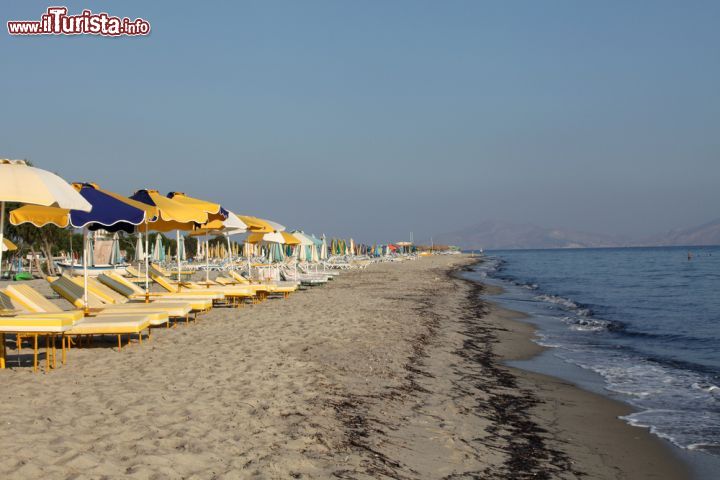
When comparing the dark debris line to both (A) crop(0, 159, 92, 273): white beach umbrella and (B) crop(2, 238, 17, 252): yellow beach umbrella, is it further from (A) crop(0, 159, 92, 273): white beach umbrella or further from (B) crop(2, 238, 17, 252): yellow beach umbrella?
(B) crop(2, 238, 17, 252): yellow beach umbrella

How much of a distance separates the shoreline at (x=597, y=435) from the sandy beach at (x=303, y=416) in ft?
0.07

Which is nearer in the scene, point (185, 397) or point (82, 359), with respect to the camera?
point (185, 397)

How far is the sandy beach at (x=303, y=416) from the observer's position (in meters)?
4.36

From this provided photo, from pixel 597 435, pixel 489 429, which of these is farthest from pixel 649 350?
pixel 489 429

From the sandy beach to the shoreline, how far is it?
0.02m

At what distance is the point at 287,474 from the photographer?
4.15 m

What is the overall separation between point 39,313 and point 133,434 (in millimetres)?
3423

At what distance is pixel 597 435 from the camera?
630 centimetres

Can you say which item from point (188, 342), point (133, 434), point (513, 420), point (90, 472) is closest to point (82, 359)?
point (188, 342)

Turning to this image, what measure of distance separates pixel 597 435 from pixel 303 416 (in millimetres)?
2789

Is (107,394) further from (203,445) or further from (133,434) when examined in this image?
(203,445)

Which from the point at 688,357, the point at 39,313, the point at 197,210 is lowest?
the point at 688,357

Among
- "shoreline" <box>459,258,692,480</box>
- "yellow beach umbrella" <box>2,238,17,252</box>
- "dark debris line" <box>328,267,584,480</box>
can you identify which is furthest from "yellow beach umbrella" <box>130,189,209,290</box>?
"shoreline" <box>459,258,692,480</box>

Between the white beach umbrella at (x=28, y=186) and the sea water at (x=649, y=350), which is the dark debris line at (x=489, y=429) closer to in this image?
the sea water at (x=649, y=350)
